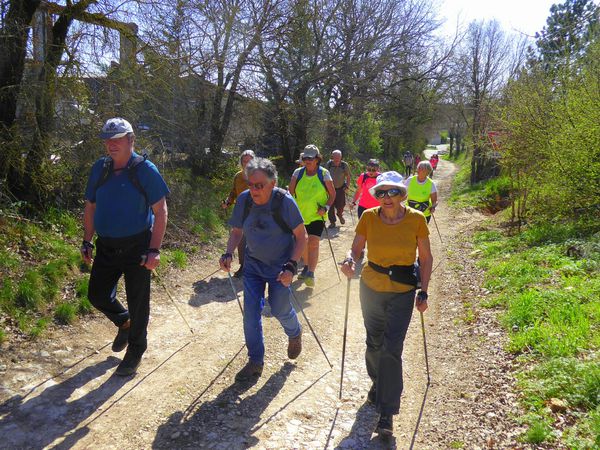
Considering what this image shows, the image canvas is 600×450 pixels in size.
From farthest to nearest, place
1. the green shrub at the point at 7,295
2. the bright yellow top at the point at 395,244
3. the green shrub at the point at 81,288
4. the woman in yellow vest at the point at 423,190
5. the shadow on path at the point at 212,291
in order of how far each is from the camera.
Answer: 1. the woman in yellow vest at the point at 423,190
2. the shadow on path at the point at 212,291
3. the green shrub at the point at 81,288
4. the green shrub at the point at 7,295
5. the bright yellow top at the point at 395,244

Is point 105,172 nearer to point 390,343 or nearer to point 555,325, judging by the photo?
point 390,343

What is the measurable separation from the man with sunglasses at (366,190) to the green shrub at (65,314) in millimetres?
5352

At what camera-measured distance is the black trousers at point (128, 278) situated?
4.16 metres

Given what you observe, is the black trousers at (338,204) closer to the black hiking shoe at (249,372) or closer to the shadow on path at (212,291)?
the shadow on path at (212,291)

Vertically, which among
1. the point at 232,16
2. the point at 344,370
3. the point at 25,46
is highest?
the point at 232,16

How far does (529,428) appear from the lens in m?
3.68

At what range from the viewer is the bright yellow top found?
362 cm

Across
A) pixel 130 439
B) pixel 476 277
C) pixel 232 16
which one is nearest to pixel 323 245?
pixel 476 277

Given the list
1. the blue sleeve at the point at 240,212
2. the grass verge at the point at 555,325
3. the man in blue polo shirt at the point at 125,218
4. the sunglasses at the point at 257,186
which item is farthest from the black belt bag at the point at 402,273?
the man in blue polo shirt at the point at 125,218

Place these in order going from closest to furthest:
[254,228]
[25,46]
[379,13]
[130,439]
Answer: [130,439], [254,228], [25,46], [379,13]

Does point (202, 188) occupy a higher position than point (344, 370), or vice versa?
point (202, 188)

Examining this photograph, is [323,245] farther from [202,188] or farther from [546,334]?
[546,334]

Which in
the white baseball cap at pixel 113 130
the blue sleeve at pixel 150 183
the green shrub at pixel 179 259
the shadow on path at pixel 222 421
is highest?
the white baseball cap at pixel 113 130

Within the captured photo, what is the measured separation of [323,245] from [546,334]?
607cm
